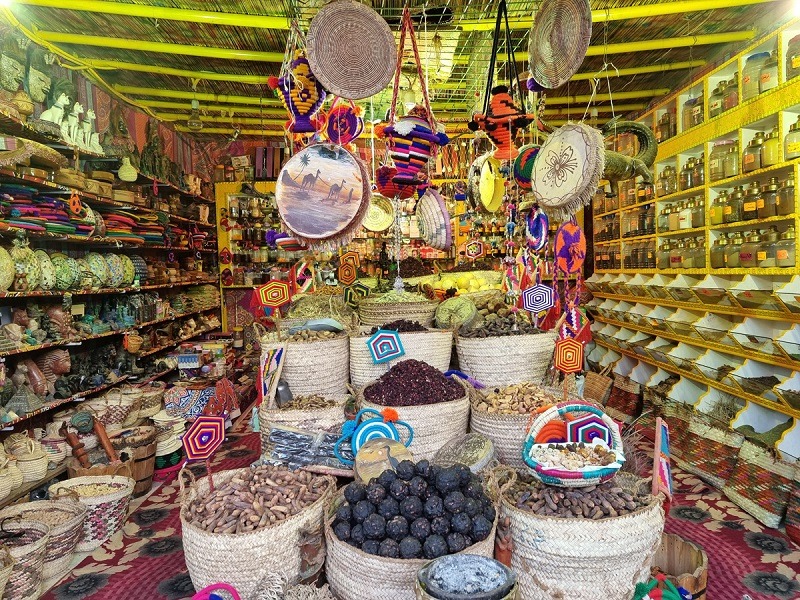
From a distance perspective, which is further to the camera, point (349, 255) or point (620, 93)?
point (620, 93)

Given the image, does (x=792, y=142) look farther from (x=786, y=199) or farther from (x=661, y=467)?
(x=661, y=467)

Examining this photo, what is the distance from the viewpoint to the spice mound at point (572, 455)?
2029mm

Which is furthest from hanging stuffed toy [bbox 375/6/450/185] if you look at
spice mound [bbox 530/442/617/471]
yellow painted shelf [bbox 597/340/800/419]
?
yellow painted shelf [bbox 597/340/800/419]

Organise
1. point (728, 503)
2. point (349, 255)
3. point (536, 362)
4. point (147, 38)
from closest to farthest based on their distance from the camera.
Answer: point (536, 362), point (728, 503), point (147, 38), point (349, 255)

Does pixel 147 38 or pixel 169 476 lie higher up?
pixel 147 38

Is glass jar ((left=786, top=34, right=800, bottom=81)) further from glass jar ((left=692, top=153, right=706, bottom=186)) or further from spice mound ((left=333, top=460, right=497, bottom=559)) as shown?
spice mound ((left=333, top=460, right=497, bottom=559))

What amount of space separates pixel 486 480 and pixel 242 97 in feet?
17.5

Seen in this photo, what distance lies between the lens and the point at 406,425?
2.46m

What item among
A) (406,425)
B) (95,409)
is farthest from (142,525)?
(406,425)

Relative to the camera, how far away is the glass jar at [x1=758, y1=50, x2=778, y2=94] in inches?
152

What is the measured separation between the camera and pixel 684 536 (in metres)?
3.01

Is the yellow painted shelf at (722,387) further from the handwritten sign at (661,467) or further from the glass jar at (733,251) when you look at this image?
the handwritten sign at (661,467)

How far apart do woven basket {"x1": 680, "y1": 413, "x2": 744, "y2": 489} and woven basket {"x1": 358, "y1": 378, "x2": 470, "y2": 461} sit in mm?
2214

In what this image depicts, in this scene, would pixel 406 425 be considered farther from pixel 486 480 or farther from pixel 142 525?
pixel 142 525
